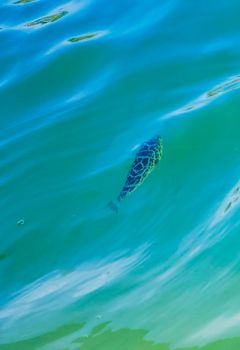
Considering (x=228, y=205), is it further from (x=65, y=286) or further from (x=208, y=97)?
(x=208, y=97)

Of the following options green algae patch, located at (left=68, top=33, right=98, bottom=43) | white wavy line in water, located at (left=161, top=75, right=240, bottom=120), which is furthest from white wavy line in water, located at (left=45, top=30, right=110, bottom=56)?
white wavy line in water, located at (left=161, top=75, right=240, bottom=120)

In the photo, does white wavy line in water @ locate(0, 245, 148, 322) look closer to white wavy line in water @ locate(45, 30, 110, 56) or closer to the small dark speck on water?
the small dark speck on water

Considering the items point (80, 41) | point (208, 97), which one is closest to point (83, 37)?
point (80, 41)

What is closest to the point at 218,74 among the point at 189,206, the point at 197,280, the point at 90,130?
the point at 90,130


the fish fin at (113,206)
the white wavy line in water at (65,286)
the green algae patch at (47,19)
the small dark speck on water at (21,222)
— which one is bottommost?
the white wavy line in water at (65,286)

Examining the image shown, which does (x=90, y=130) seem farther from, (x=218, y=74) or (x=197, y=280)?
(x=197, y=280)

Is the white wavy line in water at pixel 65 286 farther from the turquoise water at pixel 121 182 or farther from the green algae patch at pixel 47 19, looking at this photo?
the green algae patch at pixel 47 19

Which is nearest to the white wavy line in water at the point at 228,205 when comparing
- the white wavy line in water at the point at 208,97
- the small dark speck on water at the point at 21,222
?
the white wavy line in water at the point at 208,97
